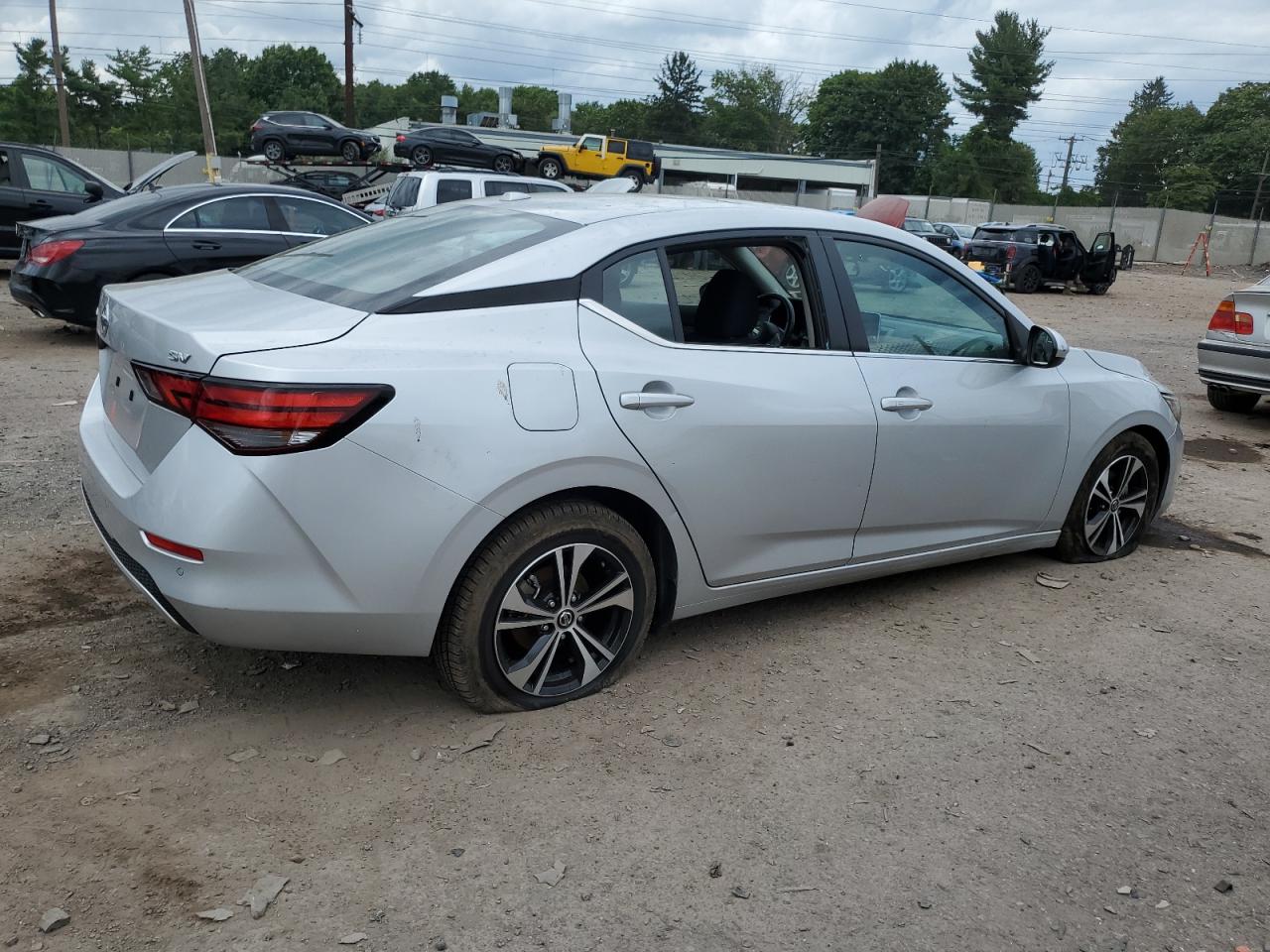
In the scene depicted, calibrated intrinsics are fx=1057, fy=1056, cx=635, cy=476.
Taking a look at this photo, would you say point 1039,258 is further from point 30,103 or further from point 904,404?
point 30,103

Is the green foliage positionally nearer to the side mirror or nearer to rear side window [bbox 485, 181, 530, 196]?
rear side window [bbox 485, 181, 530, 196]

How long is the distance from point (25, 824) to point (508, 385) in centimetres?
170

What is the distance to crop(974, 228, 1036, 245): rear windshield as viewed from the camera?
82.1 ft

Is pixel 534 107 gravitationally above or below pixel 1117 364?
above

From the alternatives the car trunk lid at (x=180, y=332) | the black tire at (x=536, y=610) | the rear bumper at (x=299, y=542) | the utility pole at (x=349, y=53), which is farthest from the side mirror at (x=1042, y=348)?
the utility pole at (x=349, y=53)

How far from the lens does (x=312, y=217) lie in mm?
10656

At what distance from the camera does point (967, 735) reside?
3.44m

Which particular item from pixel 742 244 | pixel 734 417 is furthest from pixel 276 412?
pixel 742 244

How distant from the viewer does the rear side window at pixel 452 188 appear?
15.6 meters

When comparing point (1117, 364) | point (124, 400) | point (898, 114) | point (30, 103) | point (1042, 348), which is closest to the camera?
point (124, 400)

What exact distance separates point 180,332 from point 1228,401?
984 cm

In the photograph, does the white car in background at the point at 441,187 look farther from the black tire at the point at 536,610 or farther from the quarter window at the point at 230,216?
the black tire at the point at 536,610

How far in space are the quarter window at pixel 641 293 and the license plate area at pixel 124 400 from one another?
1436 millimetres

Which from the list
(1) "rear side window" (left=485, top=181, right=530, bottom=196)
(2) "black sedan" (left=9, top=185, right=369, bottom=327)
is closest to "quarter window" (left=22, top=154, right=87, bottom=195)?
(2) "black sedan" (left=9, top=185, right=369, bottom=327)
